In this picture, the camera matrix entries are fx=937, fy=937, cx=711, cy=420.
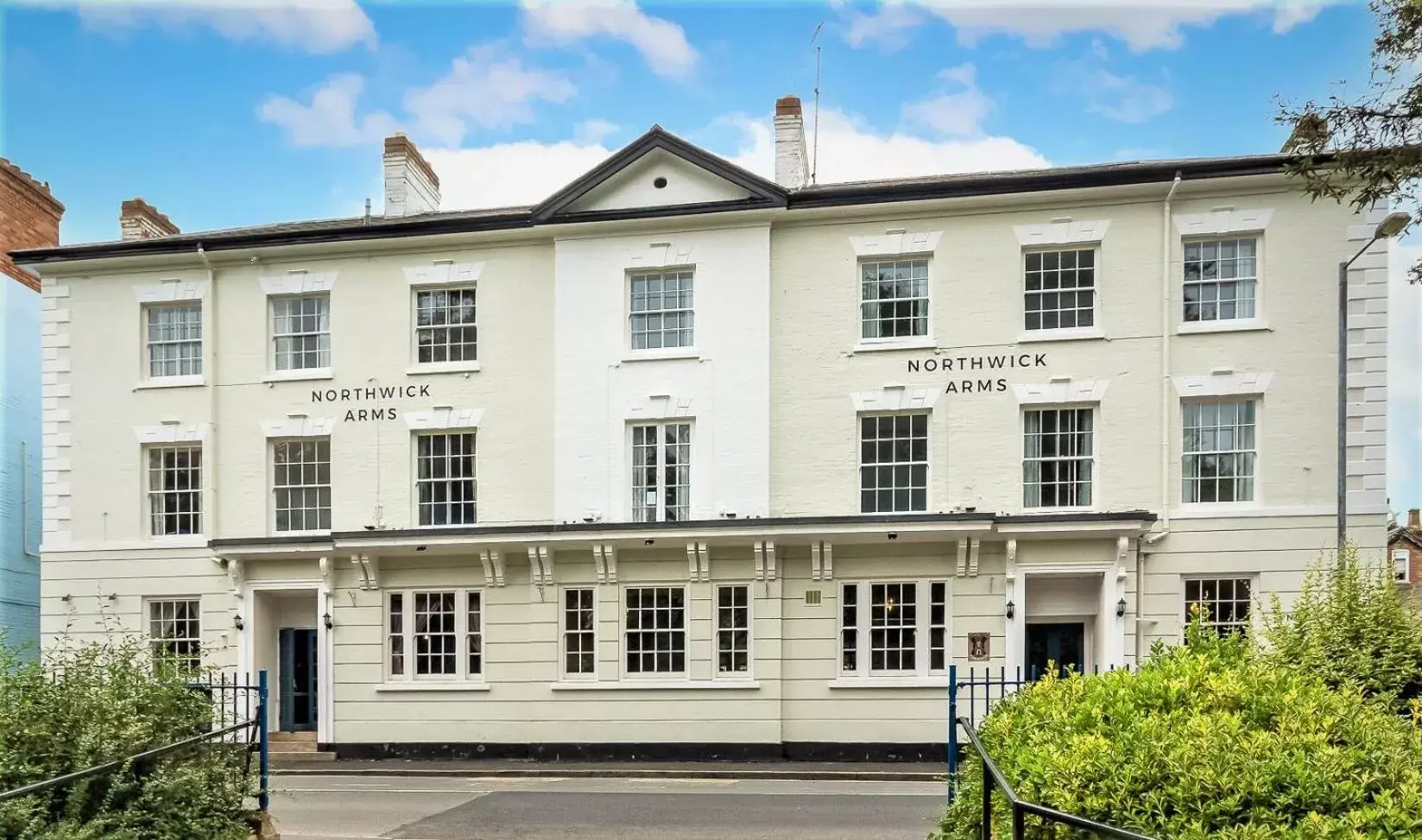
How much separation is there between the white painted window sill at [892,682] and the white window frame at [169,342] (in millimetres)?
13840

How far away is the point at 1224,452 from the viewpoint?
1586 centimetres

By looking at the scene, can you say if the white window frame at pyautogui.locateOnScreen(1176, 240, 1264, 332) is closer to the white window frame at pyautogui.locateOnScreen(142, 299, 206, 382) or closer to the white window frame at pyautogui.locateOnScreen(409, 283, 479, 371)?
the white window frame at pyautogui.locateOnScreen(409, 283, 479, 371)

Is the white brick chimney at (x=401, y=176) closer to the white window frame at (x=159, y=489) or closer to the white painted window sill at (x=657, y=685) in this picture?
the white window frame at (x=159, y=489)

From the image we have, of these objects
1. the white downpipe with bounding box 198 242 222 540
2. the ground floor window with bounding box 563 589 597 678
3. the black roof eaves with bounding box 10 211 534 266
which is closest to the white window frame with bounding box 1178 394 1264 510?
the ground floor window with bounding box 563 589 597 678

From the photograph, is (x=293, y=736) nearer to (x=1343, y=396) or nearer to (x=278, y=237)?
(x=278, y=237)

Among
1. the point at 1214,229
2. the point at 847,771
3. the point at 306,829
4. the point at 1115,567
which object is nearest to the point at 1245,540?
the point at 1115,567

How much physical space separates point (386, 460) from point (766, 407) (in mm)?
7346

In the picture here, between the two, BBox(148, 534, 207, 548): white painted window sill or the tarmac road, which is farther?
BBox(148, 534, 207, 548): white painted window sill

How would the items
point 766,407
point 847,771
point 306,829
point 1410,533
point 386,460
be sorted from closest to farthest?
1. point 306,829
2. point 847,771
3. point 766,407
4. point 386,460
5. point 1410,533

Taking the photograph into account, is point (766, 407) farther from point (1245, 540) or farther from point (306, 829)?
point (306, 829)

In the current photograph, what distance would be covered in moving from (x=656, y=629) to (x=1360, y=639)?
36.0 feet

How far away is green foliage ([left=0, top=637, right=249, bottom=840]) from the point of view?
6453mm

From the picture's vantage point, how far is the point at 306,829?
448 inches

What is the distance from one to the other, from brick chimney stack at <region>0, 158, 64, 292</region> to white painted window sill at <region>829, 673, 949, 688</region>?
18.9 metres
